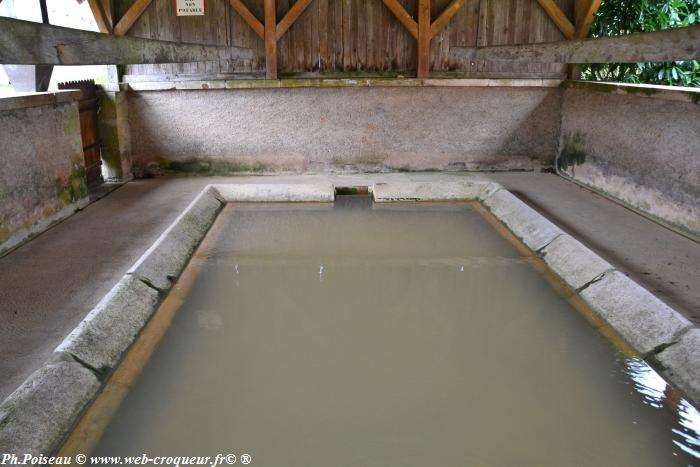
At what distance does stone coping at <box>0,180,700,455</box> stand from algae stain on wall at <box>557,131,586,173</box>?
150 cm

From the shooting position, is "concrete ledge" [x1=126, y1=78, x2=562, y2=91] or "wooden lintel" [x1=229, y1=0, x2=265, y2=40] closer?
"wooden lintel" [x1=229, y1=0, x2=265, y2=40]

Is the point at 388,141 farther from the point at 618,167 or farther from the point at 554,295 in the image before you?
the point at 554,295

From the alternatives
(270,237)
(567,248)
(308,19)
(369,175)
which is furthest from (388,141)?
(567,248)

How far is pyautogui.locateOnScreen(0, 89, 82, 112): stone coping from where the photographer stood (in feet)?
14.1

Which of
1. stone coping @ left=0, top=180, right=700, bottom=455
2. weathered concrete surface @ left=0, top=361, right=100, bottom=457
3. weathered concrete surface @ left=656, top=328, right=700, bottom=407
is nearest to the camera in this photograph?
weathered concrete surface @ left=0, top=361, right=100, bottom=457

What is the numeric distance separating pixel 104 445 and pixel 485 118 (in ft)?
19.3

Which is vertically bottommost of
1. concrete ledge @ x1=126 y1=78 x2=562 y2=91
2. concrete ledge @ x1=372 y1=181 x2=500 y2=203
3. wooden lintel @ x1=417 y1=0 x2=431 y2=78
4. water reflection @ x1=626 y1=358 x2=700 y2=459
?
water reflection @ x1=626 y1=358 x2=700 y2=459

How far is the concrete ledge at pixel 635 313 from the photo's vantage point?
3035mm

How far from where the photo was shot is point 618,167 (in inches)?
224

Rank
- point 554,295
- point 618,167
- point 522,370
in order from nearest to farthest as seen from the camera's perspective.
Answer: point 522,370 < point 554,295 < point 618,167

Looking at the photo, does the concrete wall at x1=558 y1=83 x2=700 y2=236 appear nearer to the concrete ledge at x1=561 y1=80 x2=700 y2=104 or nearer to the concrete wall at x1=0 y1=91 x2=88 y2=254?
the concrete ledge at x1=561 y1=80 x2=700 y2=104

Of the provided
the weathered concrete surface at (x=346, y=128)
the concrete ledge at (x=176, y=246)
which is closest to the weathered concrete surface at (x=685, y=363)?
the concrete ledge at (x=176, y=246)

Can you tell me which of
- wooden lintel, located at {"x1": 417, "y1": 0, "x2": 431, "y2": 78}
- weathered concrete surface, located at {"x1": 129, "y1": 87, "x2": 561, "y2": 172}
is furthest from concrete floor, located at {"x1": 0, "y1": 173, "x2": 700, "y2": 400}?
wooden lintel, located at {"x1": 417, "y1": 0, "x2": 431, "y2": 78}

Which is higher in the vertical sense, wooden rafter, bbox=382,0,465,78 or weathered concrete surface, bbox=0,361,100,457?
wooden rafter, bbox=382,0,465,78
